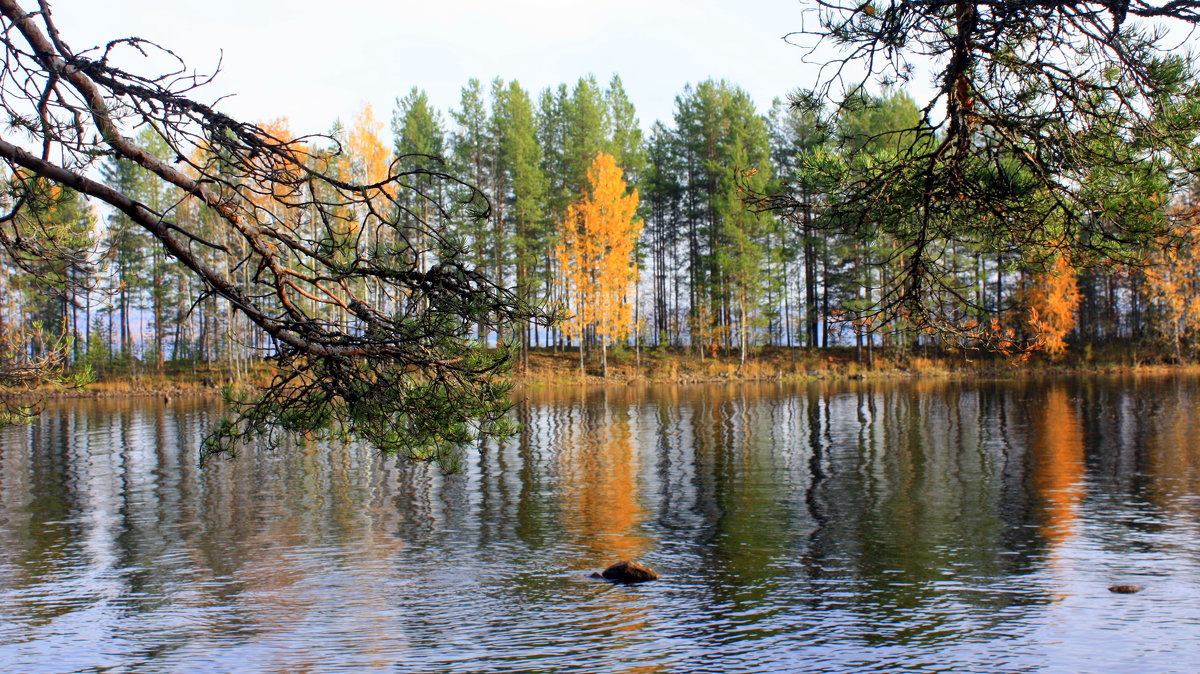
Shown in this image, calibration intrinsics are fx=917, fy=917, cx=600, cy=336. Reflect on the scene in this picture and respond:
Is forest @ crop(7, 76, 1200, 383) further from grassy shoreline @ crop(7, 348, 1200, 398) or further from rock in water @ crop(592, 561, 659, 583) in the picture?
rock in water @ crop(592, 561, 659, 583)

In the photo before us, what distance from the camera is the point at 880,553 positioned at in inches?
460

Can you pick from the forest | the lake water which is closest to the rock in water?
the lake water

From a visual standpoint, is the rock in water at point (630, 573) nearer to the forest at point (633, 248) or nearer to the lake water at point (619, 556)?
the lake water at point (619, 556)

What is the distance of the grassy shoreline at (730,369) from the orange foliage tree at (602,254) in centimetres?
249

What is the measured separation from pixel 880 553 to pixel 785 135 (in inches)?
1838

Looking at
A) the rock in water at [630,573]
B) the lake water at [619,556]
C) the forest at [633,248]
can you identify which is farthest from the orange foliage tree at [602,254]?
the rock in water at [630,573]

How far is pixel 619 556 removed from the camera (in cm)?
1193

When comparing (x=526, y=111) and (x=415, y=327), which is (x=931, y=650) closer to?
(x=415, y=327)

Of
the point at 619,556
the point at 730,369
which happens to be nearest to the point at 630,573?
the point at 619,556

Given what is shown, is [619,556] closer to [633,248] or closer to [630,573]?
[630,573]

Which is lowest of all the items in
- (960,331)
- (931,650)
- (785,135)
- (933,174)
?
(931,650)

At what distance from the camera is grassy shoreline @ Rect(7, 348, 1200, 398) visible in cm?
4509

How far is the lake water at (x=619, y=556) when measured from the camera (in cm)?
867

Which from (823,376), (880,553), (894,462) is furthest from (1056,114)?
(823,376)
